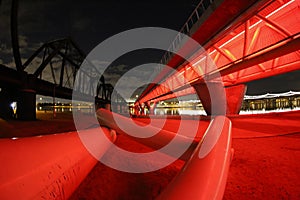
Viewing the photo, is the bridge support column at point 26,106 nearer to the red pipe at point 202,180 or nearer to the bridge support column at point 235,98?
the red pipe at point 202,180

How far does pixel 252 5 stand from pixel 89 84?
64985 mm

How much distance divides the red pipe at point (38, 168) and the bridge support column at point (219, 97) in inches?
679

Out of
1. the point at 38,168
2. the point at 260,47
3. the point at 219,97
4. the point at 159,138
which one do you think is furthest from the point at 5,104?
the point at 260,47

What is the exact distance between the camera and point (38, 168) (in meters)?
1.85

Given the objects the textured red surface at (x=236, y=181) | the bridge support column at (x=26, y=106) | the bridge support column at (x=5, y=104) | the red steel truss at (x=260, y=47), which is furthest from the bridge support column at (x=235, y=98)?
the bridge support column at (x=5, y=104)

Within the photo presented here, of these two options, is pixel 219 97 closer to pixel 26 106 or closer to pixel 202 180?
pixel 202 180

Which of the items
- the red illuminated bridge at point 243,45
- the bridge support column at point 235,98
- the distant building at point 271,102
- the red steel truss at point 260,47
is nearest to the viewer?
the red illuminated bridge at point 243,45

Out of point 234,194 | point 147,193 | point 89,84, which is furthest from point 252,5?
A: point 89,84

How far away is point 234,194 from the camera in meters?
2.59

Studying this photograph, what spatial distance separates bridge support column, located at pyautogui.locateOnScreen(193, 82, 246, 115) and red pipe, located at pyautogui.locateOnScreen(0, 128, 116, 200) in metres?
17.2

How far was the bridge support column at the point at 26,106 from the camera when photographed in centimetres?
1550

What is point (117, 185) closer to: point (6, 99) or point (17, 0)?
point (6, 99)

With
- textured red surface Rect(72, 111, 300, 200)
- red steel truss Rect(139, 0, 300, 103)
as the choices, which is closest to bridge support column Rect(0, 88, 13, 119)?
textured red surface Rect(72, 111, 300, 200)

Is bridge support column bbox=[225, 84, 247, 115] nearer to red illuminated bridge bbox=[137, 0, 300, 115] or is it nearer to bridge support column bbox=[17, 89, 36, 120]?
red illuminated bridge bbox=[137, 0, 300, 115]
